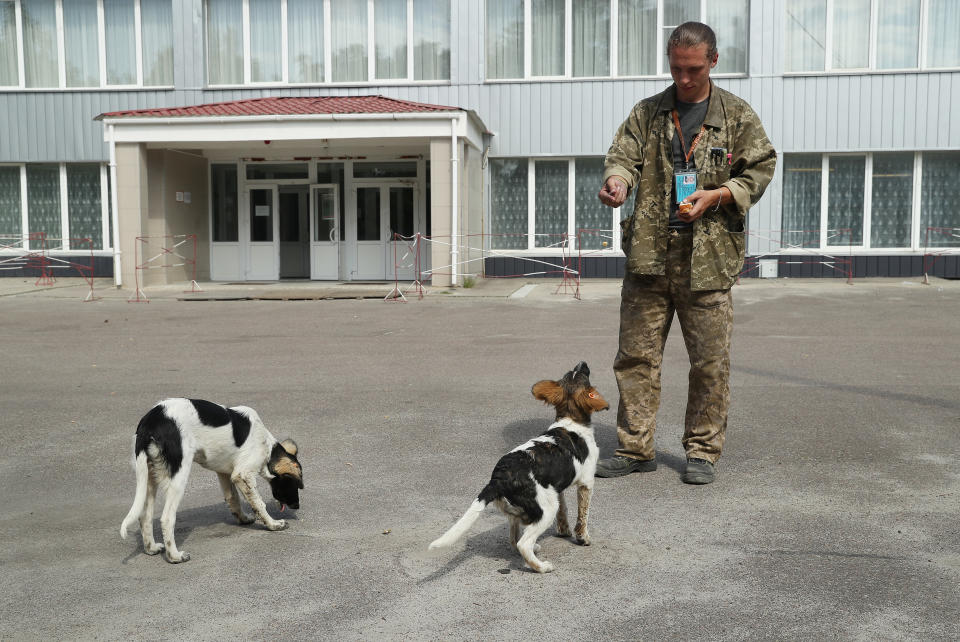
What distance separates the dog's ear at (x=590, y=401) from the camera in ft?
12.8

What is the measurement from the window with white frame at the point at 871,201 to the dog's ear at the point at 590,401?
17.2 m

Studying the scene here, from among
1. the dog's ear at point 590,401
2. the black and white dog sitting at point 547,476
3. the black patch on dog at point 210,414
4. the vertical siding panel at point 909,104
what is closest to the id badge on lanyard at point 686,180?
the black and white dog sitting at point 547,476

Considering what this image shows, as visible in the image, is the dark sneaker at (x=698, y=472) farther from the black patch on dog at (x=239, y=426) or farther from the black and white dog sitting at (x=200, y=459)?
the black patch on dog at (x=239, y=426)

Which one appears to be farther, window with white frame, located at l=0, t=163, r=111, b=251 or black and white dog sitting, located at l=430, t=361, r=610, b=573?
window with white frame, located at l=0, t=163, r=111, b=251

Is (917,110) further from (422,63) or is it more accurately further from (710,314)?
(710,314)

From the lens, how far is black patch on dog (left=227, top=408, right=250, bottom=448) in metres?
3.88

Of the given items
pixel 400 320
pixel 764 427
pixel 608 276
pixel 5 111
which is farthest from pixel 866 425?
pixel 5 111

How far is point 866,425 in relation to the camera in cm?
600

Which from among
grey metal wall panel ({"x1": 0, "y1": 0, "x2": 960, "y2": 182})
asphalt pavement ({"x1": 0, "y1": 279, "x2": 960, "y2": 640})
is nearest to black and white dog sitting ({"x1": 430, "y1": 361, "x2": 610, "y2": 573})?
asphalt pavement ({"x1": 0, "y1": 279, "x2": 960, "y2": 640})

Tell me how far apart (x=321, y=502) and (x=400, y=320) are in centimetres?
816

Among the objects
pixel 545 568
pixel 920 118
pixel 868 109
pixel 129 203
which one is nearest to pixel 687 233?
pixel 545 568

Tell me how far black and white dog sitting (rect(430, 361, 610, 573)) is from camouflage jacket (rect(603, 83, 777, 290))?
97cm

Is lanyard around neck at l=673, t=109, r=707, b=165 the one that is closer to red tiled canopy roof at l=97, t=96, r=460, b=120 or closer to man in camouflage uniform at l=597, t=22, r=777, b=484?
man in camouflage uniform at l=597, t=22, r=777, b=484

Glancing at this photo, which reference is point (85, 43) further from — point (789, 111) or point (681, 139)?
point (681, 139)
